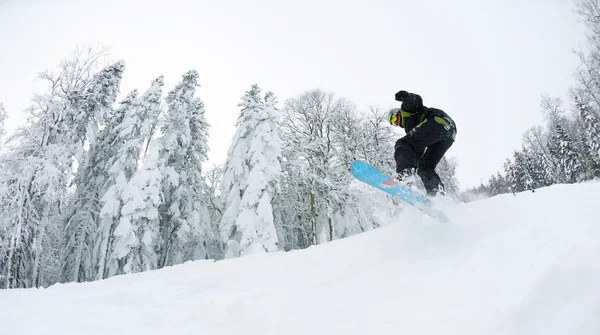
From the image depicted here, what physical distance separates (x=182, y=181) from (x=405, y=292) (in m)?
15.8

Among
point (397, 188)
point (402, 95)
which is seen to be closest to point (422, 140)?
point (402, 95)

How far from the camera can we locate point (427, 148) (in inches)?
164

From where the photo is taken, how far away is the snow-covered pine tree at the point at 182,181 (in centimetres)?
1552

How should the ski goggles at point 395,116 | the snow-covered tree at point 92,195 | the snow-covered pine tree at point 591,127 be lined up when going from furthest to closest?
the snow-covered pine tree at point 591,127
the snow-covered tree at point 92,195
the ski goggles at point 395,116

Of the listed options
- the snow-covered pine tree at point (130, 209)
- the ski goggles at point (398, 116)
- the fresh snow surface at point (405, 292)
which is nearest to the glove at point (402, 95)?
the ski goggles at point (398, 116)

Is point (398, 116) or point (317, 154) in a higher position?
point (317, 154)

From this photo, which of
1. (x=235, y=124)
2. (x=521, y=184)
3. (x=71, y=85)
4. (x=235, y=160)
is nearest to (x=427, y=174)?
(x=235, y=160)

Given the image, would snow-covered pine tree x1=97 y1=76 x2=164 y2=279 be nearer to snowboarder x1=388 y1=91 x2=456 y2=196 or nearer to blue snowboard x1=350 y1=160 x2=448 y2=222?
blue snowboard x1=350 y1=160 x2=448 y2=222

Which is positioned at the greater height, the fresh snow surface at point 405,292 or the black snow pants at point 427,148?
the black snow pants at point 427,148

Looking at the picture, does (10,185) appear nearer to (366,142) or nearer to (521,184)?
(366,142)

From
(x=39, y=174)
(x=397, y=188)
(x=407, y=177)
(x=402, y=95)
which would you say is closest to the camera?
(x=397, y=188)

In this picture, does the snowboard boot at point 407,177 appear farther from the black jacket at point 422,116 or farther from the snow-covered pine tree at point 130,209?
the snow-covered pine tree at point 130,209

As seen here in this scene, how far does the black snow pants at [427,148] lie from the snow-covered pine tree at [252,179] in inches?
371

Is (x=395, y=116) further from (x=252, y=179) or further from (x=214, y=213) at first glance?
(x=214, y=213)
